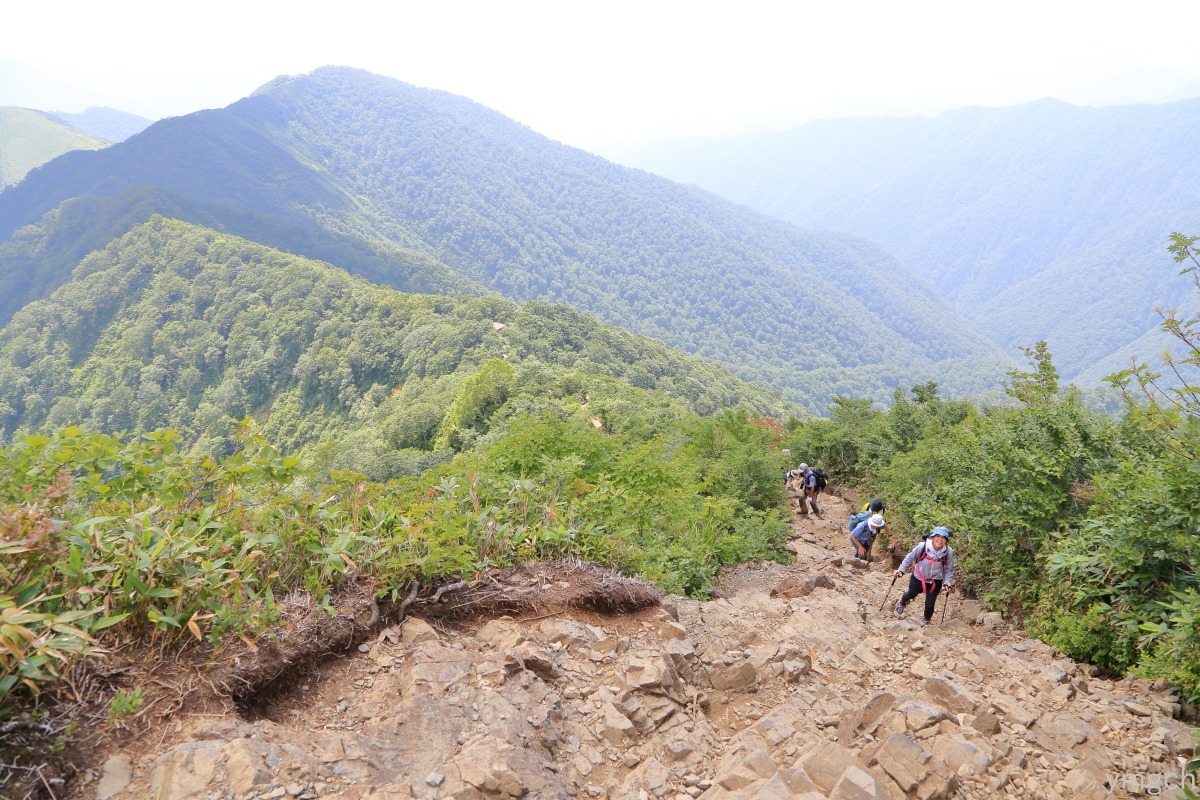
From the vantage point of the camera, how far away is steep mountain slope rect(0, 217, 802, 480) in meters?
44.0

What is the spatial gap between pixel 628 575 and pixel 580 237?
191 meters

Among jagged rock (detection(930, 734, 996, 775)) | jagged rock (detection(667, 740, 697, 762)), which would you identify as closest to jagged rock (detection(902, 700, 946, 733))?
jagged rock (detection(930, 734, 996, 775))

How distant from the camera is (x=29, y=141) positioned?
537 ft

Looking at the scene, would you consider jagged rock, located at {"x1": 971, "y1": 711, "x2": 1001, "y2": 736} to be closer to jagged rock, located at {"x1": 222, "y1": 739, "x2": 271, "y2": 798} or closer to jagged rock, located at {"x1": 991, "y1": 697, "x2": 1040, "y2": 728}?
jagged rock, located at {"x1": 991, "y1": 697, "x2": 1040, "y2": 728}

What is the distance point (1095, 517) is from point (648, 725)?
5.37 meters

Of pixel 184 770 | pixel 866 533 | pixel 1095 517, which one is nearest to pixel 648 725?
pixel 184 770

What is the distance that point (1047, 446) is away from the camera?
23.9ft

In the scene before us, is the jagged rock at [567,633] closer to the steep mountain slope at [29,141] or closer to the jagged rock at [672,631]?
the jagged rock at [672,631]

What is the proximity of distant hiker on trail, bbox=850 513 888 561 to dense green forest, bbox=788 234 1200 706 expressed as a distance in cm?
56

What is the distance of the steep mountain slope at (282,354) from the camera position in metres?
44.0

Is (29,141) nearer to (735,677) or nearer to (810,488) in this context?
(810,488)

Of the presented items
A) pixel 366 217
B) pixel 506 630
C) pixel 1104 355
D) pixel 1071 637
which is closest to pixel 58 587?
pixel 506 630

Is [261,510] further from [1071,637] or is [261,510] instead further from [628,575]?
[1071,637]

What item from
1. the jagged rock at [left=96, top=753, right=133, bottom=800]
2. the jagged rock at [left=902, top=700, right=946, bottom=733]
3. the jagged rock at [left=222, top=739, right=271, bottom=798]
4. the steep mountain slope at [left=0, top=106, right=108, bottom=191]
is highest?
the steep mountain slope at [left=0, top=106, right=108, bottom=191]
